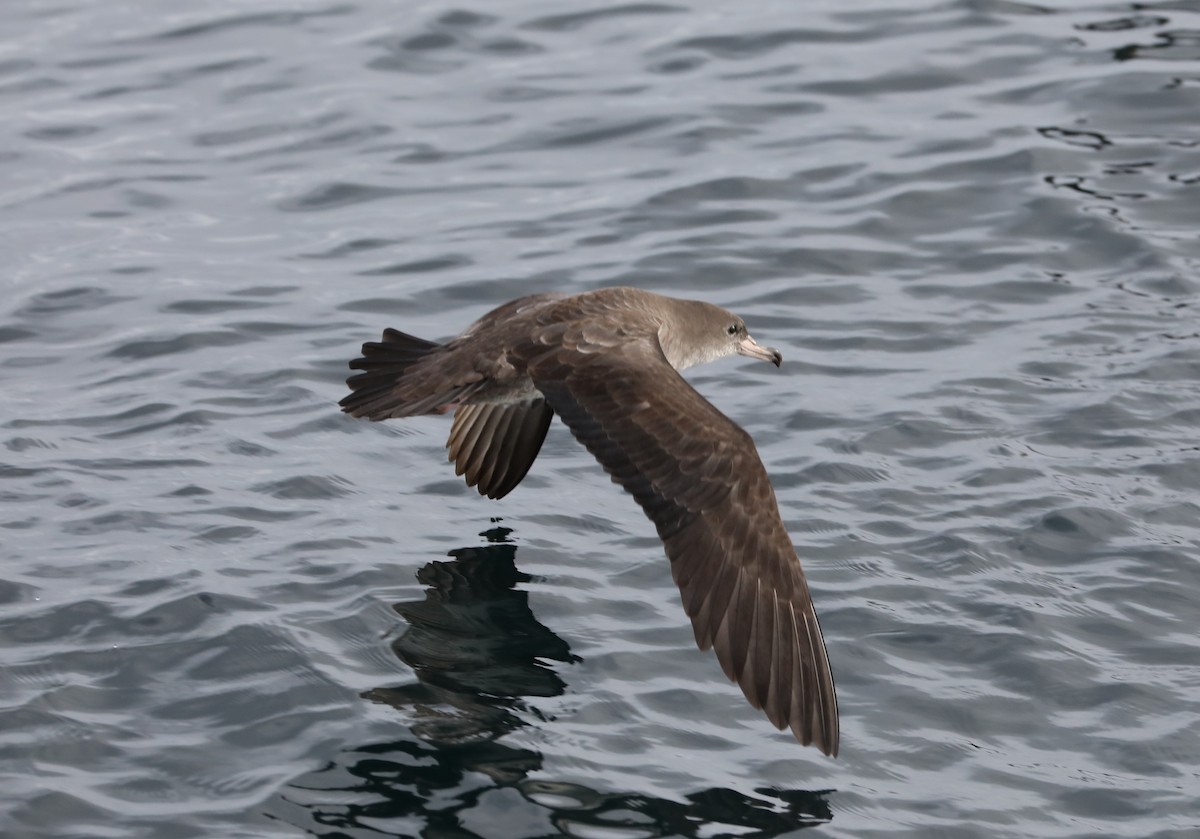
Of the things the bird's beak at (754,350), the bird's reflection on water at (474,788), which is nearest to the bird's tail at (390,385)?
the bird's reflection on water at (474,788)

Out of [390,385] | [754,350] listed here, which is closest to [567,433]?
[754,350]

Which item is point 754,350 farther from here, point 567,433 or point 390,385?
point 390,385

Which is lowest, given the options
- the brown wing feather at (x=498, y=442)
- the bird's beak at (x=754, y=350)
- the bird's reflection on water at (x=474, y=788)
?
the bird's reflection on water at (x=474, y=788)

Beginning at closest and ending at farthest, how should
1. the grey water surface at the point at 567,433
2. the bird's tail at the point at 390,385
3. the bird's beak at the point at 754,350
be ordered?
the grey water surface at the point at 567,433 < the bird's tail at the point at 390,385 < the bird's beak at the point at 754,350

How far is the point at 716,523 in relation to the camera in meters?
5.52

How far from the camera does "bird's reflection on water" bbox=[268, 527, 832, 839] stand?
481cm

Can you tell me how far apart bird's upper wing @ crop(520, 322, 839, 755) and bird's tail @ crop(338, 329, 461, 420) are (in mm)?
483

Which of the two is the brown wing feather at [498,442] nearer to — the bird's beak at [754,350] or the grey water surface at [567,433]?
the grey water surface at [567,433]

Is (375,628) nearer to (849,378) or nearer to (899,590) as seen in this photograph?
(899,590)

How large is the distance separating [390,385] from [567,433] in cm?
144

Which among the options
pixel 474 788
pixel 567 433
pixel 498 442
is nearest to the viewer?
pixel 474 788

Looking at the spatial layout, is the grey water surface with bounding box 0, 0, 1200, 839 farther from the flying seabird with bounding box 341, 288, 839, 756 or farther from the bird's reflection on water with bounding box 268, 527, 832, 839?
the flying seabird with bounding box 341, 288, 839, 756

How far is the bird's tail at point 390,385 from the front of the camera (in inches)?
246

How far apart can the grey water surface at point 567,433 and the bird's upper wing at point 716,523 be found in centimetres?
24
